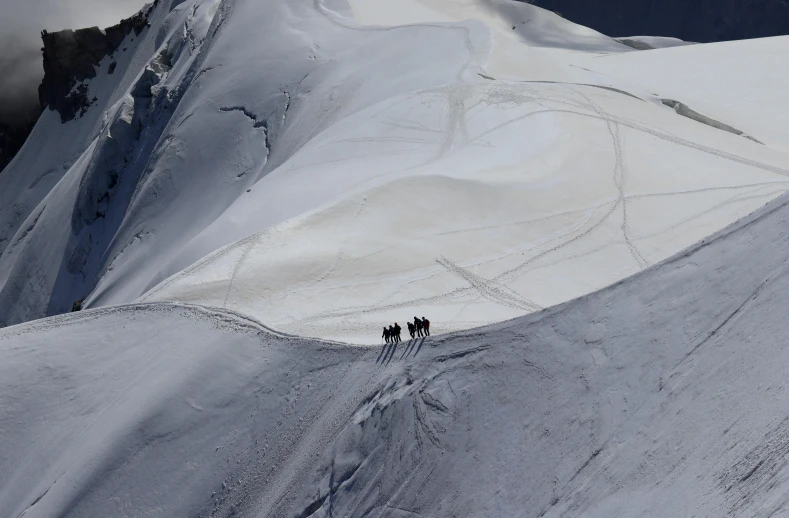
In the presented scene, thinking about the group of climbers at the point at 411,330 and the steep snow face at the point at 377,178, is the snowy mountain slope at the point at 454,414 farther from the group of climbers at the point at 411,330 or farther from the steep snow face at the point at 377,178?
the steep snow face at the point at 377,178

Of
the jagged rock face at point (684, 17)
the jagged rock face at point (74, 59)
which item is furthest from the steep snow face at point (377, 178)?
the jagged rock face at point (684, 17)

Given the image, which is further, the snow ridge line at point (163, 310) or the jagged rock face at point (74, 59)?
the jagged rock face at point (74, 59)

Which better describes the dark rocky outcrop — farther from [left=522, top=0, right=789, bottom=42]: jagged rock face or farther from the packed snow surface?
[left=522, top=0, right=789, bottom=42]: jagged rock face

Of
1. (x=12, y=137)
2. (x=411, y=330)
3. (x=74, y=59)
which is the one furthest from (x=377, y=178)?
(x=12, y=137)

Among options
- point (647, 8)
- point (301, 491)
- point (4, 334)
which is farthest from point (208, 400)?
point (647, 8)

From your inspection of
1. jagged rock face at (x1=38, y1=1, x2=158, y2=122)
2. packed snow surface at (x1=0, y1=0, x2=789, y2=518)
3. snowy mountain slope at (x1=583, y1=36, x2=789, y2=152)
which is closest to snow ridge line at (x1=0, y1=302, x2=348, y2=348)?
packed snow surface at (x1=0, y1=0, x2=789, y2=518)

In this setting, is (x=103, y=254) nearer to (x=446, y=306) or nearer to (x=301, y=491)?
(x=446, y=306)
